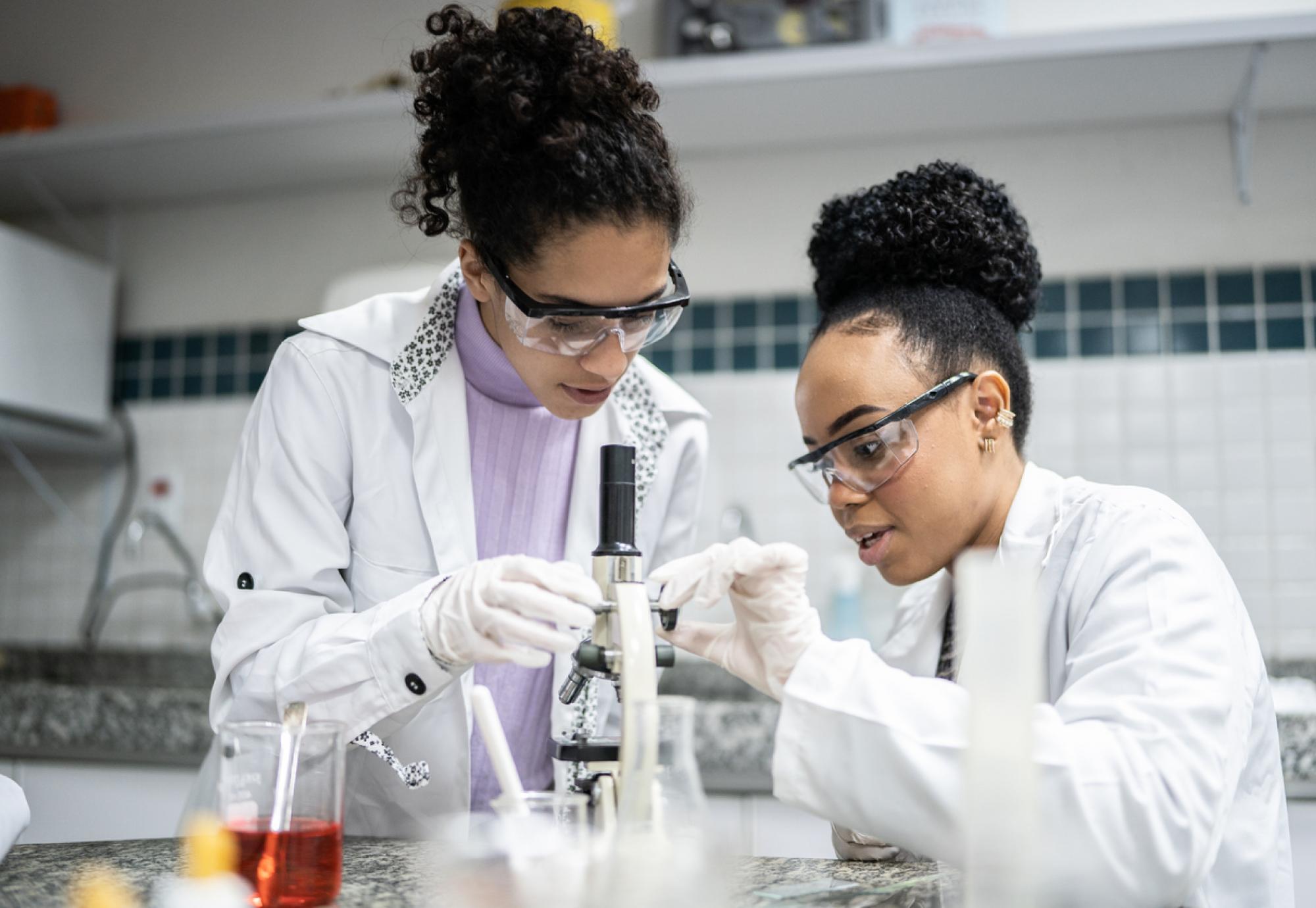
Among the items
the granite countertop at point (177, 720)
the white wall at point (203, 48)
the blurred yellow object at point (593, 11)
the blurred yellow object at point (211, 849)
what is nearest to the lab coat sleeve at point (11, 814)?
the blurred yellow object at point (211, 849)

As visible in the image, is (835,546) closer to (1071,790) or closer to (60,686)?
(60,686)

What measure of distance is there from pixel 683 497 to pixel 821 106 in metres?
1.51

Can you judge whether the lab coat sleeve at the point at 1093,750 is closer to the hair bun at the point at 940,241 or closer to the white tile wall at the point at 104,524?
the hair bun at the point at 940,241

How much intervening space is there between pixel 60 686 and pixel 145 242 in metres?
1.60

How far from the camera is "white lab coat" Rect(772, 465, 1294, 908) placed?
971 millimetres

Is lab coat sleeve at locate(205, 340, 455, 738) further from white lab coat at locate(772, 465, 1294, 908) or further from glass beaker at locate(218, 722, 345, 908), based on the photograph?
white lab coat at locate(772, 465, 1294, 908)

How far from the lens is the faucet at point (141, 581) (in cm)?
353

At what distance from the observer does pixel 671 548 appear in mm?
1892

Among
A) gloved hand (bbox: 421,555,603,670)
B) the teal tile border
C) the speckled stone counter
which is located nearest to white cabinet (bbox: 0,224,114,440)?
the speckled stone counter

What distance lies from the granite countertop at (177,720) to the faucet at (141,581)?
120 mm

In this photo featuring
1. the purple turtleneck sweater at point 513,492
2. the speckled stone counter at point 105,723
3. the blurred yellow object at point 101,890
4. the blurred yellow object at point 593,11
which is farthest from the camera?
the blurred yellow object at point 593,11

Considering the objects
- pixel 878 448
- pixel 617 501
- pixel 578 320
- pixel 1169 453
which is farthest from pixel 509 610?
pixel 1169 453

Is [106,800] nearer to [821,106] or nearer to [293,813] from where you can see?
[293,813]

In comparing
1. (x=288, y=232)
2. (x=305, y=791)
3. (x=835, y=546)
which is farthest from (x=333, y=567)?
(x=288, y=232)
